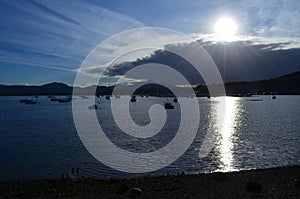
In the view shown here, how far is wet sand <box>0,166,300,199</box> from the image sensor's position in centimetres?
1455

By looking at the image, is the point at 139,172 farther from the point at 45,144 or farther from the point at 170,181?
the point at 45,144

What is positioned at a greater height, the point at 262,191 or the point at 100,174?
the point at 262,191

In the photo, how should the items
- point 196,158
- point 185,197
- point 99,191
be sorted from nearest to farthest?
1. point 185,197
2. point 99,191
3. point 196,158

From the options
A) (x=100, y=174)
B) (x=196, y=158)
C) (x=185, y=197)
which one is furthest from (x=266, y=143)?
(x=185, y=197)

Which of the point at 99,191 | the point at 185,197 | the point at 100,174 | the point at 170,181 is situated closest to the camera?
the point at 185,197

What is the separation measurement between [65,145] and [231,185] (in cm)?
2495

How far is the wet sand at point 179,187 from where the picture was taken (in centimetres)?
1455

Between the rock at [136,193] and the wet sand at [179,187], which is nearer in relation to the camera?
the rock at [136,193]

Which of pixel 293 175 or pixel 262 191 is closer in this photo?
pixel 262 191

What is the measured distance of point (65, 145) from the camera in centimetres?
3681

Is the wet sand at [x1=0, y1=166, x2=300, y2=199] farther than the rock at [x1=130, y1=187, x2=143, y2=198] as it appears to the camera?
Yes

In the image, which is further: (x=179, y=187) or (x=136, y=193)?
(x=179, y=187)

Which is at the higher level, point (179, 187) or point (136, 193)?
point (136, 193)

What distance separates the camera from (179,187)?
16.2m
